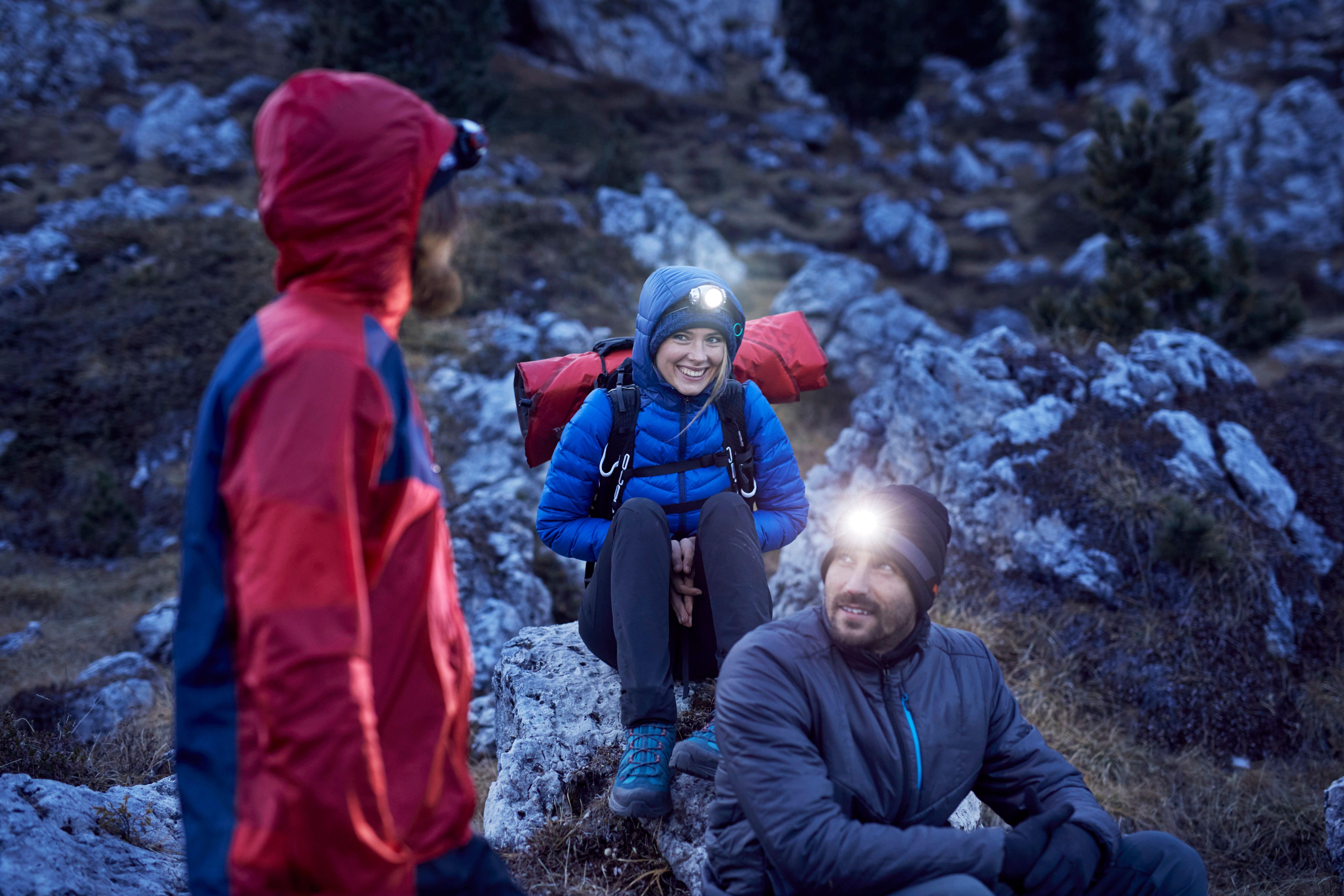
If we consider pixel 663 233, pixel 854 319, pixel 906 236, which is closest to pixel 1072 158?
pixel 906 236

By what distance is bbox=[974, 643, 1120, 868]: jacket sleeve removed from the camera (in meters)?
2.30

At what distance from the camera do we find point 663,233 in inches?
674

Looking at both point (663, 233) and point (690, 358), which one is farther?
point (663, 233)

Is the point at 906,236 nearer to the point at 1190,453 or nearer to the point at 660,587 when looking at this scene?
the point at 1190,453

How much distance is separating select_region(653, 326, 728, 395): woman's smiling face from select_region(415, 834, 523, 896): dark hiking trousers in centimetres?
190

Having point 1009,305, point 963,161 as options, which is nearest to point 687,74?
point 963,161

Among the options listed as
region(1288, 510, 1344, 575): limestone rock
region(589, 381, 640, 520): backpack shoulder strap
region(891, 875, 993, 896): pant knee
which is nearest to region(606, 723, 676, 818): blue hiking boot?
region(589, 381, 640, 520): backpack shoulder strap

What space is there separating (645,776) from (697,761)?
0.68ft

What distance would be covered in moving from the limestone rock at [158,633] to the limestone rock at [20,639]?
0.80 metres

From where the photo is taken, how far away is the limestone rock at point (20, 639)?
6.66 m

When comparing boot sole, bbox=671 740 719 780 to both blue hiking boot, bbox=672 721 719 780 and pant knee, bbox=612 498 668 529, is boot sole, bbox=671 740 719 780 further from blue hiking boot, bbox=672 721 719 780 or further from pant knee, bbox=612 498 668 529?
pant knee, bbox=612 498 668 529

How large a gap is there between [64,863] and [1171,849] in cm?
332

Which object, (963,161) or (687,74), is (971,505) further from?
(687,74)

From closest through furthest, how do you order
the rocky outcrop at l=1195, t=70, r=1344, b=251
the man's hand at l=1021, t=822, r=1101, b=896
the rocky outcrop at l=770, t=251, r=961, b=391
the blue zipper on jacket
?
the man's hand at l=1021, t=822, r=1101, b=896
the blue zipper on jacket
the rocky outcrop at l=770, t=251, r=961, b=391
the rocky outcrop at l=1195, t=70, r=1344, b=251
